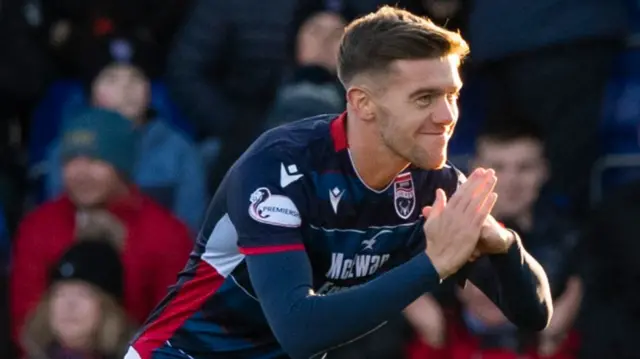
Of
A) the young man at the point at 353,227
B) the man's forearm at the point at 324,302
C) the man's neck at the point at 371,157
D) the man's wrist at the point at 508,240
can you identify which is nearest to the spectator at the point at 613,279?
the young man at the point at 353,227

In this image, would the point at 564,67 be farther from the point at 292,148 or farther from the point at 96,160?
the point at 292,148

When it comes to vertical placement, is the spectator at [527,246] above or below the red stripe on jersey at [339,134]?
below

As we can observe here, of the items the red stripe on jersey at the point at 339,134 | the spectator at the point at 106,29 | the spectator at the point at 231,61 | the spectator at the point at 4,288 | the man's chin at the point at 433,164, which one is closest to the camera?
the man's chin at the point at 433,164

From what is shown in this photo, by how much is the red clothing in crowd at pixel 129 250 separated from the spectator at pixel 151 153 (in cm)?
31

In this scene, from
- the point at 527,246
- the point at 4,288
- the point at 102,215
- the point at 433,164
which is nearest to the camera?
the point at 433,164

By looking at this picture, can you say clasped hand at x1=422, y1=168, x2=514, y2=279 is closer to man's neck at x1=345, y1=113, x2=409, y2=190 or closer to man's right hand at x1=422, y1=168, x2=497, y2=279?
man's right hand at x1=422, y1=168, x2=497, y2=279

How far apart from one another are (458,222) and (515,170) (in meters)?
2.73

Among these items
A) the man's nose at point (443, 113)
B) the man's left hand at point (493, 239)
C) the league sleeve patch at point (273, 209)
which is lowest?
the man's left hand at point (493, 239)

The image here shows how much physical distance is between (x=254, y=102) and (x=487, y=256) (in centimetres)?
353

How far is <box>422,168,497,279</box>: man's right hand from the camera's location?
4.77m

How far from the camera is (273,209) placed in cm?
491

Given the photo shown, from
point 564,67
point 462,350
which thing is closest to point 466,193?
point 462,350

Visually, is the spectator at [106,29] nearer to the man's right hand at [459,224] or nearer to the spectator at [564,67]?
the spectator at [564,67]

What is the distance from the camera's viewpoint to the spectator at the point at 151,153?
827 cm
